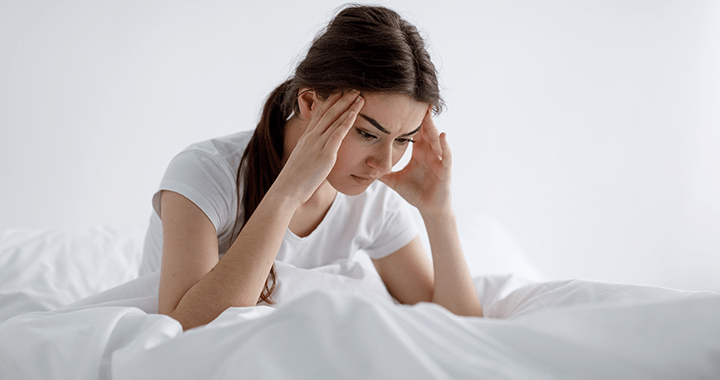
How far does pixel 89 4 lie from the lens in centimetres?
206

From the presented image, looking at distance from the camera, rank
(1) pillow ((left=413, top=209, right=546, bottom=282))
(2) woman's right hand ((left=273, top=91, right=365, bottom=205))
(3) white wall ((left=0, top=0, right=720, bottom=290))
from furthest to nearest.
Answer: (3) white wall ((left=0, top=0, right=720, bottom=290)) < (1) pillow ((left=413, top=209, right=546, bottom=282)) < (2) woman's right hand ((left=273, top=91, right=365, bottom=205))

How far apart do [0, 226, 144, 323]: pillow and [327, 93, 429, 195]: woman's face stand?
0.76m

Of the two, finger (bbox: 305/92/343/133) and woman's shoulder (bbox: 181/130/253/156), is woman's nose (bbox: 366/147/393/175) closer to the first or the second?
finger (bbox: 305/92/343/133)

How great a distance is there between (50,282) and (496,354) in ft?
4.01

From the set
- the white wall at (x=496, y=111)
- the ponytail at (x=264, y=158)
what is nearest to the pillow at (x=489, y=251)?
the white wall at (x=496, y=111)

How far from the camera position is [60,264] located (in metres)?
1.38

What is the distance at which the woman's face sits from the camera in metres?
0.96

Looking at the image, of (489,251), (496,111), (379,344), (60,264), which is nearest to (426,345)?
(379,344)

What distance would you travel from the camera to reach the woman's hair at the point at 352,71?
3.18 ft

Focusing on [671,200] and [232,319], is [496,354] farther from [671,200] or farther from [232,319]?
[671,200]

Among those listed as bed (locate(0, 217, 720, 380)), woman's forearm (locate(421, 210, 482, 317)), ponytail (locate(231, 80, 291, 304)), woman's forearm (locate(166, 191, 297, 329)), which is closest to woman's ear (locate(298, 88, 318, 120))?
ponytail (locate(231, 80, 291, 304))

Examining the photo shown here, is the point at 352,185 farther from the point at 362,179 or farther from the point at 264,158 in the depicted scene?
the point at 264,158

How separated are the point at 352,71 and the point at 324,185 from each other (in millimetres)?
371

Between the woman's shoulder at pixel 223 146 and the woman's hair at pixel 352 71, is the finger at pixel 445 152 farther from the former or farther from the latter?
the woman's shoulder at pixel 223 146
